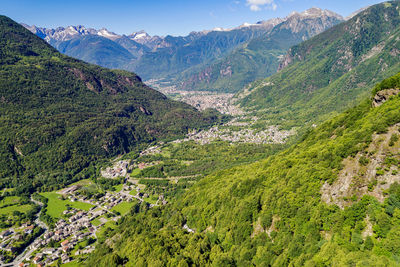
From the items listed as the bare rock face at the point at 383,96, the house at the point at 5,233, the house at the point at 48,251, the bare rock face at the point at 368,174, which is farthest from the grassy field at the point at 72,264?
the bare rock face at the point at 383,96

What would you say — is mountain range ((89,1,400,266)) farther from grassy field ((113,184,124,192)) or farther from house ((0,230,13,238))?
grassy field ((113,184,124,192))

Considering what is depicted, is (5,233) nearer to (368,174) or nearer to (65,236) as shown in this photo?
(65,236)

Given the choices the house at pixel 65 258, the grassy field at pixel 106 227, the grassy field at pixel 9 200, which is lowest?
the grassy field at pixel 106 227

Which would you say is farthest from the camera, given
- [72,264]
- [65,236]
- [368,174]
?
[65,236]

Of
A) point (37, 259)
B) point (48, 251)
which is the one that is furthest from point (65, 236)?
point (37, 259)

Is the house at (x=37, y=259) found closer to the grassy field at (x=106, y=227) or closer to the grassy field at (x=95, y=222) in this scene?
the grassy field at (x=106, y=227)

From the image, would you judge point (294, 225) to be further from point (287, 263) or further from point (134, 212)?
point (134, 212)
